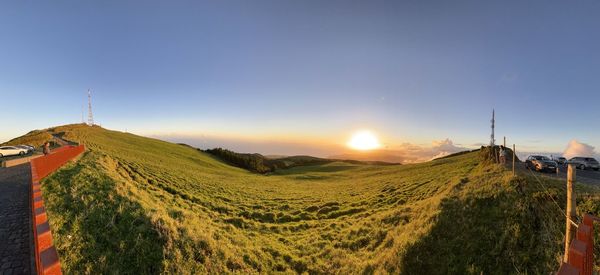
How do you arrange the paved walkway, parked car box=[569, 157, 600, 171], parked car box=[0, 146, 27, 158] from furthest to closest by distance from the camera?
1. parked car box=[0, 146, 27, 158]
2. parked car box=[569, 157, 600, 171]
3. the paved walkway

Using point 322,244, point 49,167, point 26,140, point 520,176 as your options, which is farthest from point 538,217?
point 26,140

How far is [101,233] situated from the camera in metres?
9.39

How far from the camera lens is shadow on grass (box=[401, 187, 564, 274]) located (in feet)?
31.2

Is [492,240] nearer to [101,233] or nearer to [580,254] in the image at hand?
[580,254]

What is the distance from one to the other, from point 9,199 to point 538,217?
2561cm

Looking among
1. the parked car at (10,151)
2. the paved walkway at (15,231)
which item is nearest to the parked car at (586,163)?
the paved walkway at (15,231)

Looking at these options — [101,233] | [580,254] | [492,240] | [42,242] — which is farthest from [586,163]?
[42,242]

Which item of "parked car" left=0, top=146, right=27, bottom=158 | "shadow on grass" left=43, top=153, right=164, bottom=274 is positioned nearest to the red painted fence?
"shadow on grass" left=43, top=153, right=164, bottom=274

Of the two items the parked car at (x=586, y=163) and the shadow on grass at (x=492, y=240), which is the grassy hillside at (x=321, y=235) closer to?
the shadow on grass at (x=492, y=240)

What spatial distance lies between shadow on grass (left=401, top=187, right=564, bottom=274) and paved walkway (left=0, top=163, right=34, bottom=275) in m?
13.1

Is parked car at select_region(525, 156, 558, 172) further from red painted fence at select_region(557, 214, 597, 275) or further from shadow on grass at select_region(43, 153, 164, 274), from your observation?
shadow on grass at select_region(43, 153, 164, 274)

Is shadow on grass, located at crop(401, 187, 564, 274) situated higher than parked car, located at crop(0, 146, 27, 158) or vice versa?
parked car, located at crop(0, 146, 27, 158)

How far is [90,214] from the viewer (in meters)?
10.4

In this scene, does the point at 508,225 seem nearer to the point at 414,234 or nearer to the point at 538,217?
the point at 538,217
